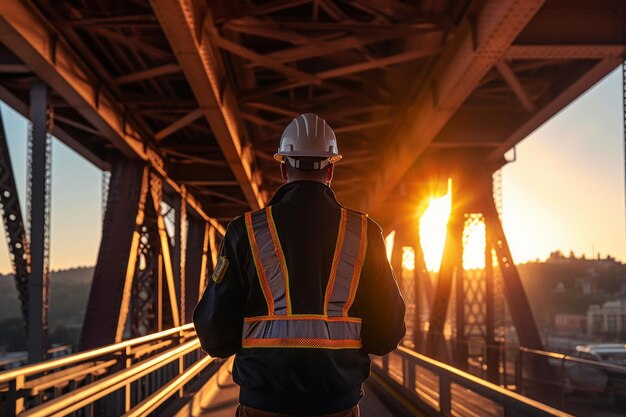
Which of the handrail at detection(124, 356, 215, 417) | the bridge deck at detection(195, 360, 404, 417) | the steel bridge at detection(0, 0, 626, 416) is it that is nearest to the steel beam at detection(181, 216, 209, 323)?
the steel bridge at detection(0, 0, 626, 416)

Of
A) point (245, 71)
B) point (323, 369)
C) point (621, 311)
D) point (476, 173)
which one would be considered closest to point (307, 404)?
point (323, 369)

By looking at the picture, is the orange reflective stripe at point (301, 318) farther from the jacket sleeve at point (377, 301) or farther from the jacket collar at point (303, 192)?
the jacket collar at point (303, 192)

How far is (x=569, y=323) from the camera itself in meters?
118

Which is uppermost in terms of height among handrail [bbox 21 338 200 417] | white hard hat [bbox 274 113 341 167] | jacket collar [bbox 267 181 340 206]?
white hard hat [bbox 274 113 341 167]

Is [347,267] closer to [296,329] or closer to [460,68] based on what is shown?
[296,329]

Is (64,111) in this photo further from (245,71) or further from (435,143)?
(435,143)

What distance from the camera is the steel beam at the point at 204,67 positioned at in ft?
30.4

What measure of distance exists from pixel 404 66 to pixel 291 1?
4.48 m

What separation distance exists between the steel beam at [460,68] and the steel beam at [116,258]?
6429 mm

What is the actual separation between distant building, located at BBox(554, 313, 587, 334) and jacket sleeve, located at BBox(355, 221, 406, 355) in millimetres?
118765

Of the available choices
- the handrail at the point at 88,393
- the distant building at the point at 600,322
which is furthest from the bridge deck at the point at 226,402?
the distant building at the point at 600,322

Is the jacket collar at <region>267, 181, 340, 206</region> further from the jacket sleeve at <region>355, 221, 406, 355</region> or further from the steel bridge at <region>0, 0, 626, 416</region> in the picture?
the steel bridge at <region>0, 0, 626, 416</region>

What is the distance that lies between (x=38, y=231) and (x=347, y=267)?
9.46 m

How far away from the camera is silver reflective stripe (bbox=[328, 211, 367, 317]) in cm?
277
